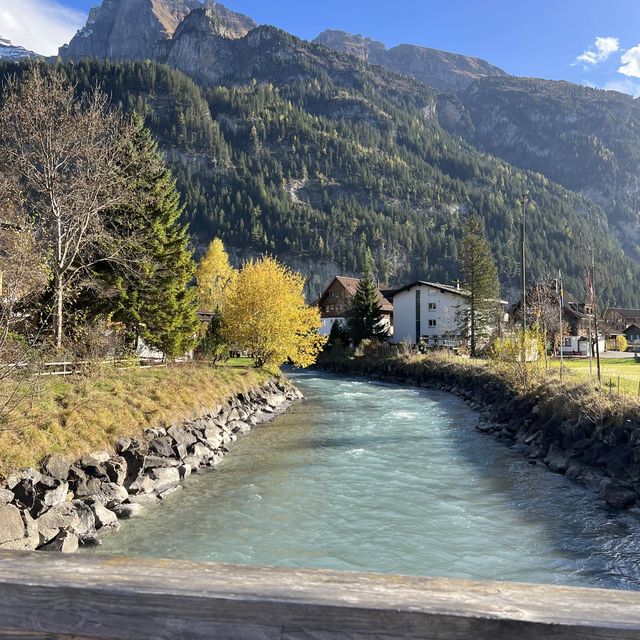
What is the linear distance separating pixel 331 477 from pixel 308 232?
15657 centimetres

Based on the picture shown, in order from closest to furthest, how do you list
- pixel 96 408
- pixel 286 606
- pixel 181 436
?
pixel 286 606 → pixel 96 408 → pixel 181 436

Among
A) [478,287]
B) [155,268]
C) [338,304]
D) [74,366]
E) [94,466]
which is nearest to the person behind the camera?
[94,466]

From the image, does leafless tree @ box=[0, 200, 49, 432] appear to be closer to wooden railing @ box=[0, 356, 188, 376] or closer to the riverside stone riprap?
wooden railing @ box=[0, 356, 188, 376]

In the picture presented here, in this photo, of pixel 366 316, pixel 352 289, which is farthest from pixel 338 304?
pixel 366 316

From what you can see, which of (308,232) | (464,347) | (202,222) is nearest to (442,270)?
(308,232)

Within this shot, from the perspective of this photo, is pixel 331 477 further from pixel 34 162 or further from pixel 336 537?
pixel 34 162

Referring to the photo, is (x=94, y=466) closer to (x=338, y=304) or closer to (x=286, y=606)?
(x=286, y=606)

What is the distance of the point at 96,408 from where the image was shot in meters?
17.3

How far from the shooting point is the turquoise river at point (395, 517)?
1052 centimetres

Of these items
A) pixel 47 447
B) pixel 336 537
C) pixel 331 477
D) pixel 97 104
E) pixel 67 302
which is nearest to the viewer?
pixel 336 537

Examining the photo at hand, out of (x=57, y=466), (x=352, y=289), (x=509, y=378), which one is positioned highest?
(x=352, y=289)

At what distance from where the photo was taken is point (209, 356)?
122ft

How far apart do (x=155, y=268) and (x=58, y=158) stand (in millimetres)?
7584

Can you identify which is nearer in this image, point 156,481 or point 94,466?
point 94,466
